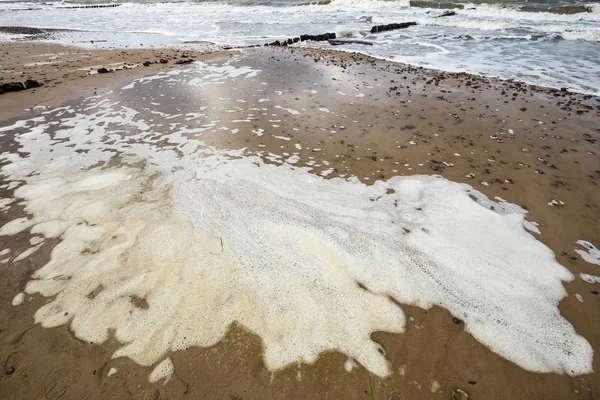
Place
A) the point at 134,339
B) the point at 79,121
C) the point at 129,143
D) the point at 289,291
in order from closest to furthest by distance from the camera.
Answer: the point at 134,339 → the point at 289,291 → the point at 129,143 → the point at 79,121

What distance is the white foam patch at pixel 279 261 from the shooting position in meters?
2.63

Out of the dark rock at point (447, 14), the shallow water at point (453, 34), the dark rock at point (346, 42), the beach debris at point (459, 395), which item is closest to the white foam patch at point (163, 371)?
the beach debris at point (459, 395)

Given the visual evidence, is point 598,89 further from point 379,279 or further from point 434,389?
point 434,389

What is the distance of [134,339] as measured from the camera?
2.55 metres

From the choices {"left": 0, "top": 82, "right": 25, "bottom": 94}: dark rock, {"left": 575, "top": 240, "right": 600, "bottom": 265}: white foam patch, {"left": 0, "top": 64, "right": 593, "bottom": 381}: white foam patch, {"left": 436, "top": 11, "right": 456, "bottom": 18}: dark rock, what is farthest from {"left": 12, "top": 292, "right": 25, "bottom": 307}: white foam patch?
{"left": 436, "top": 11, "right": 456, "bottom": 18}: dark rock

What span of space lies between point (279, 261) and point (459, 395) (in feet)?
6.42

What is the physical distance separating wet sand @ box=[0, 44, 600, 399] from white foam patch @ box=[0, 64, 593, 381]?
12 cm

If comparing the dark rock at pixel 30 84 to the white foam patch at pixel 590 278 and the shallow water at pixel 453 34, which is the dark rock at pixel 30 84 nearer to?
the shallow water at pixel 453 34

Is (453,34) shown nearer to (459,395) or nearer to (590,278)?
(590,278)

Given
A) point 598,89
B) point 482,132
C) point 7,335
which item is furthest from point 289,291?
point 598,89

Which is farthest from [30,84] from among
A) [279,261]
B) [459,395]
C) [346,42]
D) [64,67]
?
[346,42]

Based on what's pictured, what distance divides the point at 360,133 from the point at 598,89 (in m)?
8.51

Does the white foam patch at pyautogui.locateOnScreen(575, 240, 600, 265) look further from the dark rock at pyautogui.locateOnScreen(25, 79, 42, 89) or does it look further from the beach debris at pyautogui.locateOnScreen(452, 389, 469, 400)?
the dark rock at pyautogui.locateOnScreen(25, 79, 42, 89)

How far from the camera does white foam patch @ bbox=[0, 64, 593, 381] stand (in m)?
2.63
